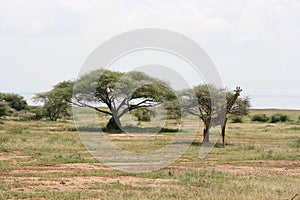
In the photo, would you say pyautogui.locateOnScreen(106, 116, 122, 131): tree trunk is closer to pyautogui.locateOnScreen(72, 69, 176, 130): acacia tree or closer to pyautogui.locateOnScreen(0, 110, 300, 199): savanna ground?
pyautogui.locateOnScreen(72, 69, 176, 130): acacia tree

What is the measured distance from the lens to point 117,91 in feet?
142

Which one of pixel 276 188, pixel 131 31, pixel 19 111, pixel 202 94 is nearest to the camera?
pixel 276 188

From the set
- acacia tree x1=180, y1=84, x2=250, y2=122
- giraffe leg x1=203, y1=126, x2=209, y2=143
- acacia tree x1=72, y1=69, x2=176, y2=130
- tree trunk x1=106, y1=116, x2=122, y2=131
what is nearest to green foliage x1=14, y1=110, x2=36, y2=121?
acacia tree x1=72, y1=69, x2=176, y2=130

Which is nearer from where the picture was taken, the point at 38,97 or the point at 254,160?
the point at 254,160

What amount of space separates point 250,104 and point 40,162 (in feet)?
59.6

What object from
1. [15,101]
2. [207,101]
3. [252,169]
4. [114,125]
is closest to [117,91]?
[114,125]

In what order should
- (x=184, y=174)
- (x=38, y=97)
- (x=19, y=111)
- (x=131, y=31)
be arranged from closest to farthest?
(x=184, y=174) < (x=131, y=31) < (x=38, y=97) < (x=19, y=111)

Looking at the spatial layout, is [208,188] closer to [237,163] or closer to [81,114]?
[237,163]

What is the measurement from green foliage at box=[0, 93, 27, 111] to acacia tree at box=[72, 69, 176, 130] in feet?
93.3

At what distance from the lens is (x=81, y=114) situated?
52781 millimetres

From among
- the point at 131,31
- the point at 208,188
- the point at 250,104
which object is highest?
the point at 131,31

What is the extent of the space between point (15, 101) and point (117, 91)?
3338 cm

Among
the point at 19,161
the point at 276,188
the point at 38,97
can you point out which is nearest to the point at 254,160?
the point at 276,188

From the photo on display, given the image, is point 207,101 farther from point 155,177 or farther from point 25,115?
point 25,115
